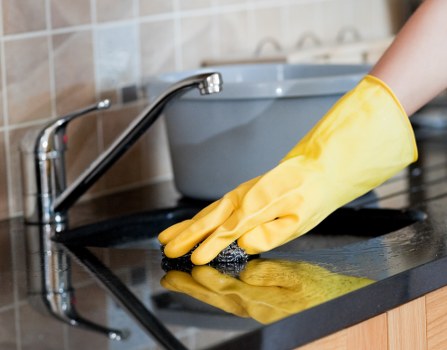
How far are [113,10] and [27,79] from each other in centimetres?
22

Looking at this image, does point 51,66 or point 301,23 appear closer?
point 51,66

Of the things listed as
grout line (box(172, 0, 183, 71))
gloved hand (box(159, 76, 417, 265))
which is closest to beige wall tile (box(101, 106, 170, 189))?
grout line (box(172, 0, 183, 71))

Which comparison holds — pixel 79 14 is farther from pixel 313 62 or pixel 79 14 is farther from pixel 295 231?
pixel 295 231

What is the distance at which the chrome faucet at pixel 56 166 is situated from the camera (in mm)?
1315

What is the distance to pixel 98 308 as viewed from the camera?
0.96 meters

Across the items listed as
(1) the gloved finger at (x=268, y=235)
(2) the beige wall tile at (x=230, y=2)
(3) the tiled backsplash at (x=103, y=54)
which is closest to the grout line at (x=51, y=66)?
(3) the tiled backsplash at (x=103, y=54)

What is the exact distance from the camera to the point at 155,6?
165 cm

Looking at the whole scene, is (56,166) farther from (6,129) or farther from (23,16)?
(23,16)

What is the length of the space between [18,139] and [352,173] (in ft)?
1.79

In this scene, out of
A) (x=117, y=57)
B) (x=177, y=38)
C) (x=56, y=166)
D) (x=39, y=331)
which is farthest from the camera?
(x=177, y=38)

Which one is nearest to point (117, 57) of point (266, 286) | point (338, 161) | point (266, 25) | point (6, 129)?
point (6, 129)

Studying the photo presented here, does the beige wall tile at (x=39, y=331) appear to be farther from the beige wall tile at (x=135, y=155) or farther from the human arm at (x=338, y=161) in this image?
the beige wall tile at (x=135, y=155)

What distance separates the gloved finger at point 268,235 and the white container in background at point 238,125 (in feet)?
1.00

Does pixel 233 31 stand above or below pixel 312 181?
above
